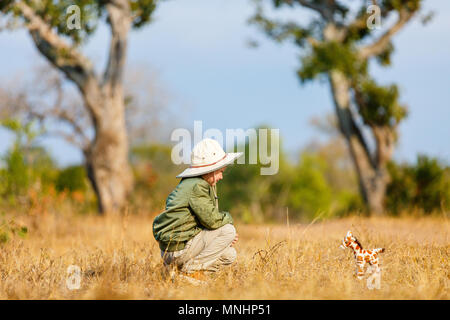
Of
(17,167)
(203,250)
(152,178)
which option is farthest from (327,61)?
(203,250)

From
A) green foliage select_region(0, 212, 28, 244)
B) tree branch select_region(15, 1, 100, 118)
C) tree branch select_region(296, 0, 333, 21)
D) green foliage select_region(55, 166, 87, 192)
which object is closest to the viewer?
green foliage select_region(0, 212, 28, 244)

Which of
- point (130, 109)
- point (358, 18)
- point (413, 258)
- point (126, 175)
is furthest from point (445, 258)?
point (130, 109)

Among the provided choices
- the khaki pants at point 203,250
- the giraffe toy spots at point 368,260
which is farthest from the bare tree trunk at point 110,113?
the giraffe toy spots at point 368,260

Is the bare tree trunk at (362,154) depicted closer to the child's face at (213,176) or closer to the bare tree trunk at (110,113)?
the bare tree trunk at (110,113)

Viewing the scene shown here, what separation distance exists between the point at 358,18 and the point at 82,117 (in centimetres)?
1926

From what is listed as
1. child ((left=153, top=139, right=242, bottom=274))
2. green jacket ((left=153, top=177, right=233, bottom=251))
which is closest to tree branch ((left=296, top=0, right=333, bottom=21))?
child ((left=153, top=139, right=242, bottom=274))

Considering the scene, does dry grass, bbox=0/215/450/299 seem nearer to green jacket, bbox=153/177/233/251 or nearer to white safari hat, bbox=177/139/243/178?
green jacket, bbox=153/177/233/251

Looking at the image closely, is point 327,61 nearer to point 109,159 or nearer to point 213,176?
point 109,159

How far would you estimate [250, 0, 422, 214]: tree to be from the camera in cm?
1420

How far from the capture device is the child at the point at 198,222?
15.0 ft

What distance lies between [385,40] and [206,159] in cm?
1268

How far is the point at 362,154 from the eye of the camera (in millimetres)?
Result: 15297
